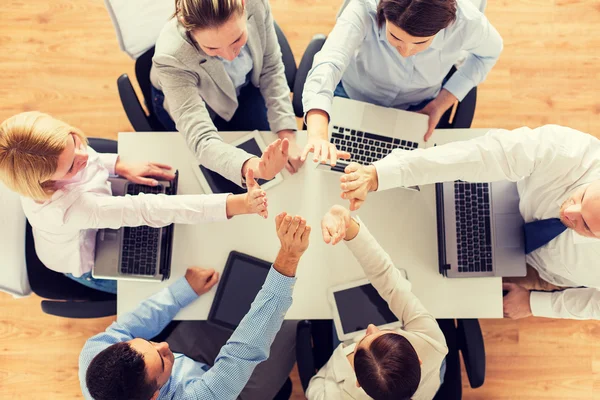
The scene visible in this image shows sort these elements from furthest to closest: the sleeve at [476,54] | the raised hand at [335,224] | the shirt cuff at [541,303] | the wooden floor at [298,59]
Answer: the wooden floor at [298,59] → the shirt cuff at [541,303] → the sleeve at [476,54] → the raised hand at [335,224]

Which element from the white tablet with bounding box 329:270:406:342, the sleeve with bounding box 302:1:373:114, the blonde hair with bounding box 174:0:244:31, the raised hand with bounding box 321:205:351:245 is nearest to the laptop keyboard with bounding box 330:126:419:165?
the sleeve with bounding box 302:1:373:114

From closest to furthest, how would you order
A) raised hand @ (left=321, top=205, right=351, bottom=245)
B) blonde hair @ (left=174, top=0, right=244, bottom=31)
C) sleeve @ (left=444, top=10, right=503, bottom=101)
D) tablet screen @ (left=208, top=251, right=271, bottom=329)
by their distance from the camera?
blonde hair @ (left=174, top=0, right=244, bottom=31), raised hand @ (left=321, top=205, right=351, bottom=245), sleeve @ (left=444, top=10, right=503, bottom=101), tablet screen @ (left=208, top=251, right=271, bottom=329)

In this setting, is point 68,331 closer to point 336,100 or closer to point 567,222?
point 336,100

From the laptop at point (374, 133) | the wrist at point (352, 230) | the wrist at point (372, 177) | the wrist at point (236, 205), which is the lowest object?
the wrist at point (352, 230)

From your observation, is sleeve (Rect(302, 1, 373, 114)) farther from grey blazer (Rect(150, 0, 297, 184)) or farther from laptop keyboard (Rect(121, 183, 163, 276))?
laptop keyboard (Rect(121, 183, 163, 276))

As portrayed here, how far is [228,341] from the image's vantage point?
1562 mm

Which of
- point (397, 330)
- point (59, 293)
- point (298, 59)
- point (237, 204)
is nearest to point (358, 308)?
point (397, 330)

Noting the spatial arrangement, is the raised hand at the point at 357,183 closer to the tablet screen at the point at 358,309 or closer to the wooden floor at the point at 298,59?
the tablet screen at the point at 358,309

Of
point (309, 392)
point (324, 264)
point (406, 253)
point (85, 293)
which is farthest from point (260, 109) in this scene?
point (309, 392)

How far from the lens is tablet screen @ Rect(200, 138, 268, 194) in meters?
1.70

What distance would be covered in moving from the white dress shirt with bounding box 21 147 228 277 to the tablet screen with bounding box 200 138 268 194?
0.33ft

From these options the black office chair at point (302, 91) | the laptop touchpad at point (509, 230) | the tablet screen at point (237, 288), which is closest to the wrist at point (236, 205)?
the tablet screen at point (237, 288)

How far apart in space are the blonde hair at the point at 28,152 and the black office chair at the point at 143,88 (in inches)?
15.4

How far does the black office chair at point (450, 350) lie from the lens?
67.7 inches
